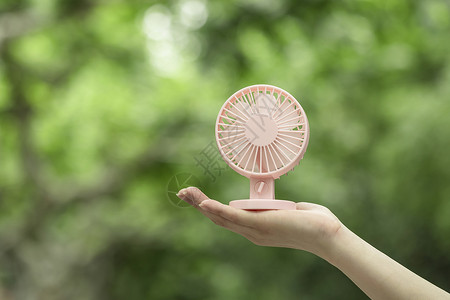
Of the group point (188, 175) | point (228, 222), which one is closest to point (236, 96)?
point (188, 175)

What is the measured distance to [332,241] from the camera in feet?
6.12

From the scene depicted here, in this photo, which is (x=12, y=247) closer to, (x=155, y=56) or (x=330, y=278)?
(x=155, y=56)

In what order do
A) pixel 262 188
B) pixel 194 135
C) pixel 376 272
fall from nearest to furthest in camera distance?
pixel 376 272 → pixel 262 188 → pixel 194 135

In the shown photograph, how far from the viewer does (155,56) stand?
328 inches

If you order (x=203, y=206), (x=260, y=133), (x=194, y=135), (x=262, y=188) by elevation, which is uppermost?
(x=194, y=135)

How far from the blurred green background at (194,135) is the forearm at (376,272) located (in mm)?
2548

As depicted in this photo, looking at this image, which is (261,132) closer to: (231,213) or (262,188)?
(262,188)

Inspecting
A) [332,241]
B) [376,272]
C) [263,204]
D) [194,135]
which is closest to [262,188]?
[263,204]

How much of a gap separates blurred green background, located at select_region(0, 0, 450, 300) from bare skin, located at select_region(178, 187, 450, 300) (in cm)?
242

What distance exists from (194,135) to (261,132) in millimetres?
5819

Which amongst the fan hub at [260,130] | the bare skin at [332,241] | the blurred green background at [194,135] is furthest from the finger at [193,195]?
the blurred green background at [194,135]

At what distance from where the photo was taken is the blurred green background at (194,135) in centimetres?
517

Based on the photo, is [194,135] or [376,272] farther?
[194,135]

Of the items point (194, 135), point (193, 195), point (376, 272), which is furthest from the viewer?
Answer: point (194, 135)
